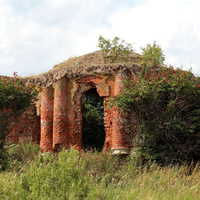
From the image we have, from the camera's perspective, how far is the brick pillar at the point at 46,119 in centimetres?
1515

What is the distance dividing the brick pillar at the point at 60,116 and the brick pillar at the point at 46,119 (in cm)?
51

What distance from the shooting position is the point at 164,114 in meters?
12.6

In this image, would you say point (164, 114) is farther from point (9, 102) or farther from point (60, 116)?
point (9, 102)

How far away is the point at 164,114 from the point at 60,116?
515 cm

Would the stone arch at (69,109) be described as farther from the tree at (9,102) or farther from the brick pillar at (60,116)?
the tree at (9,102)

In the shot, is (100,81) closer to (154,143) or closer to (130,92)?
(130,92)

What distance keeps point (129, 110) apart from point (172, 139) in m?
2.26

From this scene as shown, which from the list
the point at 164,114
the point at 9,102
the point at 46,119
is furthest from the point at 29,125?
the point at 164,114

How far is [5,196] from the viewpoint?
7027 mm

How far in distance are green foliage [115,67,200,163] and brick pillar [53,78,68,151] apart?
11.6 feet

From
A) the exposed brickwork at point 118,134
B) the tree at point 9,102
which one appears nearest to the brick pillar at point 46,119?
the tree at point 9,102

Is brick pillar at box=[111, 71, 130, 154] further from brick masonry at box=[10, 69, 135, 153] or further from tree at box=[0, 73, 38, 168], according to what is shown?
tree at box=[0, 73, 38, 168]

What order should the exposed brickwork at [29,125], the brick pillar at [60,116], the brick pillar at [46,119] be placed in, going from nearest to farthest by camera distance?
1. the brick pillar at [60,116]
2. the brick pillar at [46,119]
3. the exposed brickwork at [29,125]

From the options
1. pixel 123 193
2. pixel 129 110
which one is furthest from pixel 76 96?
pixel 123 193
